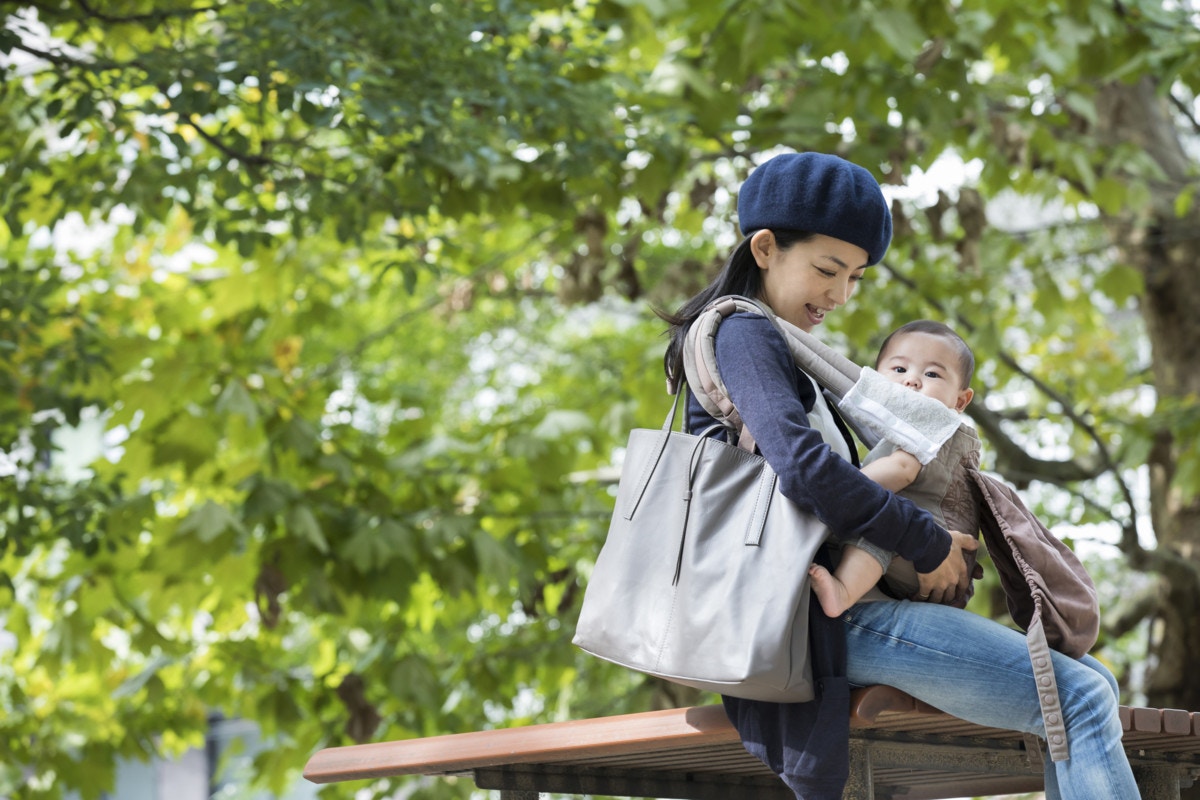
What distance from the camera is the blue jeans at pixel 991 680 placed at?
1.95 metres

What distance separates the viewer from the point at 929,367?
2.26 metres

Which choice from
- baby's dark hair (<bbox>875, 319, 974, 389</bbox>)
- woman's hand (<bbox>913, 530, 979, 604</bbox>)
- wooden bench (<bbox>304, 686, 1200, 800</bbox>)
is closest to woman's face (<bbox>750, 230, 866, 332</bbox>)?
Result: baby's dark hair (<bbox>875, 319, 974, 389</bbox>)

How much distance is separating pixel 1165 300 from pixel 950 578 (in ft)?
17.4

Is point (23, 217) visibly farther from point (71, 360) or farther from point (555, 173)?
point (555, 173)

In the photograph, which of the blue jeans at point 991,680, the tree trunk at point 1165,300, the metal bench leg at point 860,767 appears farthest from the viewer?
the tree trunk at point 1165,300

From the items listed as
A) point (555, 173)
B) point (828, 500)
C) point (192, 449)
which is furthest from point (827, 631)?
point (192, 449)

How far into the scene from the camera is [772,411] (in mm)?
2035

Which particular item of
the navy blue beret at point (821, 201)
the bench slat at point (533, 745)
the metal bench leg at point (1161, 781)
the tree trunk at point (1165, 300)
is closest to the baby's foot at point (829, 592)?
the bench slat at point (533, 745)

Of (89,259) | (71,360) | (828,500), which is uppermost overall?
(828,500)

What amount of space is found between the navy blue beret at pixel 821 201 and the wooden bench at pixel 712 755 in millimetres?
752

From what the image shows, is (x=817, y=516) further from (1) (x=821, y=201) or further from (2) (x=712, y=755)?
(2) (x=712, y=755)

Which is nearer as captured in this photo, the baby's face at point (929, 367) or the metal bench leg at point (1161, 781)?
the baby's face at point (929, 367)

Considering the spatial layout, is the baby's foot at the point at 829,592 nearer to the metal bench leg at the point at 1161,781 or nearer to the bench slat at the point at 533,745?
the bench slat at the point at 533,745

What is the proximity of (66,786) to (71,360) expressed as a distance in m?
2.08
